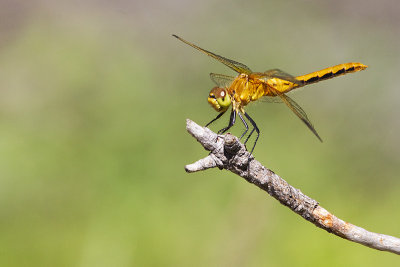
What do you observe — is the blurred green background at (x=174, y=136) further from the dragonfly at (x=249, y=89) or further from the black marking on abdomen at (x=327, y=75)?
the black marking on abdomen at (x=327, y=75)

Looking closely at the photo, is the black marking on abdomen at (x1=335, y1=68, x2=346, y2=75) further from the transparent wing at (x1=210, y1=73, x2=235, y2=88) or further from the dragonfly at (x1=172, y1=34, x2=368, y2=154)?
the transparent wing at (x1=210, y1=73, x2=235, y2=88)

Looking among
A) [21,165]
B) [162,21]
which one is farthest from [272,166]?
[162,21]

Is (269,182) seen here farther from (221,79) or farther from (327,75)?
(327,75)

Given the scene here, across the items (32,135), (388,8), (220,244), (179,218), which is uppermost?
(388,8)

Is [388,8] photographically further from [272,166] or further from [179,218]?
[179,218]

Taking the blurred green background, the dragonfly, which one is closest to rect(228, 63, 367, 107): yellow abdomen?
the dragonfly
